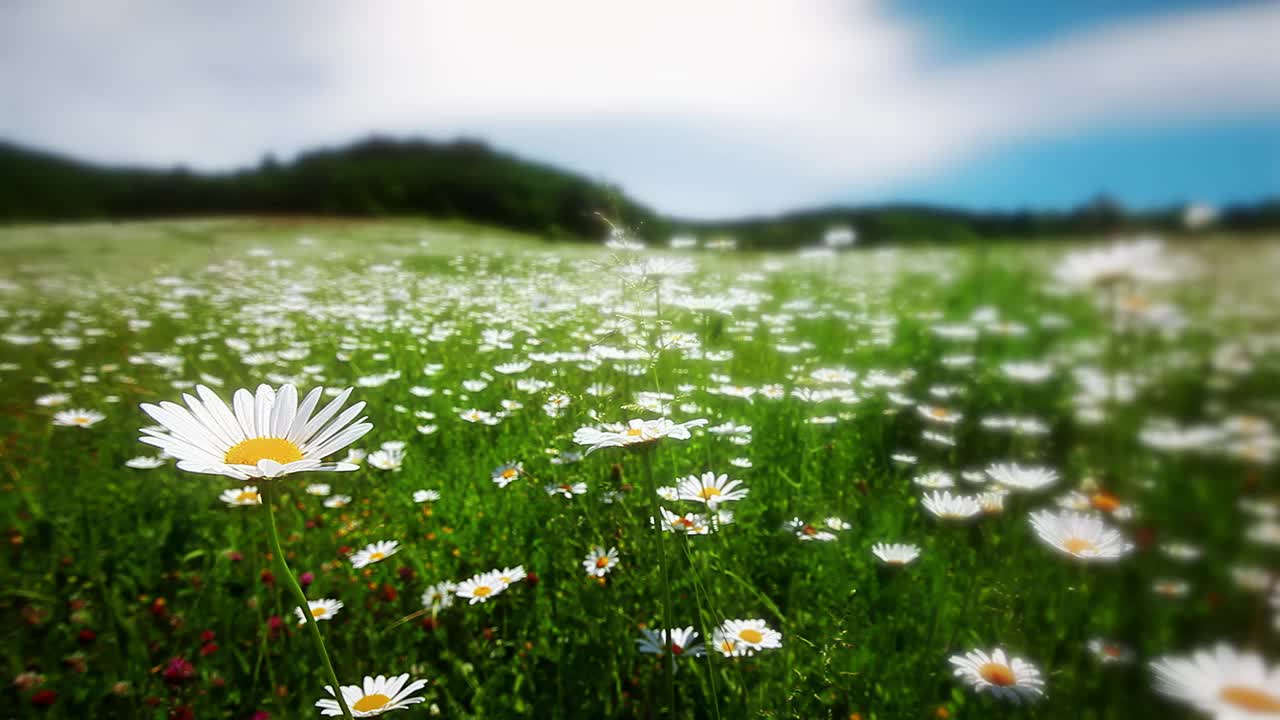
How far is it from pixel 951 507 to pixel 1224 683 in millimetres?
698

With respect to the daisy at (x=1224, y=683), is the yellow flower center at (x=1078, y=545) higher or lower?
lower

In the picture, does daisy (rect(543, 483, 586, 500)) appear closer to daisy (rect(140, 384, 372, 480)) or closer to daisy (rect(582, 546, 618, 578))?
daisy (rect(582, 546, 618, 578))

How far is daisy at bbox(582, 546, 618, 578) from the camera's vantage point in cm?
113

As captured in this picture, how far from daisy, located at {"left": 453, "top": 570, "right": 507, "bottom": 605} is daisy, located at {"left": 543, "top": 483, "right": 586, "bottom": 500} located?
0.20 meters

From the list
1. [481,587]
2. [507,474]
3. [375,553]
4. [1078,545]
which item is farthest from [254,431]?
[1078,545]

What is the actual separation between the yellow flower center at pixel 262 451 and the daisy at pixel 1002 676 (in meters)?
0.87

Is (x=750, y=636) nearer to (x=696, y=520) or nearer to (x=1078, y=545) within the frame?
(x=696, y=520)

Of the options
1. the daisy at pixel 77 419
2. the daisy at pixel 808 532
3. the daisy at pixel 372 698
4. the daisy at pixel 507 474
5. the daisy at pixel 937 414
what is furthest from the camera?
the daisy at pixel 77 419

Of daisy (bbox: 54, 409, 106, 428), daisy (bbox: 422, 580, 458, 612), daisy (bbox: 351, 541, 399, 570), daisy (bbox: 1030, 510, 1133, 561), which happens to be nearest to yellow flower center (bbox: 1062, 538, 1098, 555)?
daisy (bbox: 1030, 510, 1133, 561)

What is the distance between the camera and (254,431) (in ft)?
2.16

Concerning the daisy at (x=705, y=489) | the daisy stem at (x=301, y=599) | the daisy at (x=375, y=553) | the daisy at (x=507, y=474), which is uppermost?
the daisy stem at (x=301, y=599)

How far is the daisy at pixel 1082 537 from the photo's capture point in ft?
2.88

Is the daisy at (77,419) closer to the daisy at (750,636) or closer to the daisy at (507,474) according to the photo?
the daisy at (507,474)

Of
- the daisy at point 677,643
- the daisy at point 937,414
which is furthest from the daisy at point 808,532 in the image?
the daisy at point 937,414
